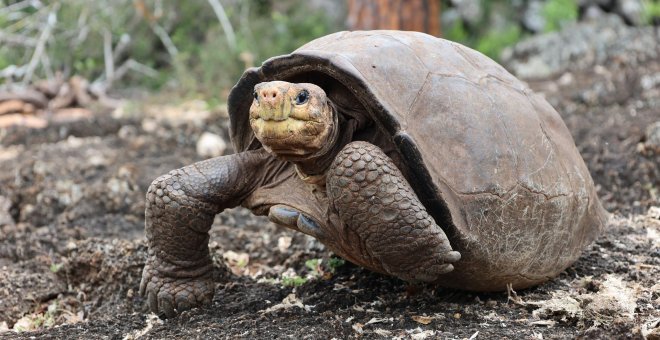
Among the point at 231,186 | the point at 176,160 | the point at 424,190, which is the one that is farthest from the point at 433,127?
the point at 176,160

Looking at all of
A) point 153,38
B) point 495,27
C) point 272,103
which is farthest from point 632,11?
point 272,103

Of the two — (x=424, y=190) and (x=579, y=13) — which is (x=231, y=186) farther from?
(x=579, y=13)

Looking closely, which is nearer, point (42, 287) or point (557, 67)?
point (42, 287)

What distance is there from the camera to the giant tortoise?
7.70 feet

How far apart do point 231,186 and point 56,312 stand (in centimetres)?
117

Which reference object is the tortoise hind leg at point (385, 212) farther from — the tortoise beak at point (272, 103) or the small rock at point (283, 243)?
the small rock at point (283, 243)

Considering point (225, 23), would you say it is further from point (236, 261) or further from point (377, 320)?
point (377, 320)

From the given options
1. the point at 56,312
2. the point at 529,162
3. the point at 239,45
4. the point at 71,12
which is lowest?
the point at 56,312

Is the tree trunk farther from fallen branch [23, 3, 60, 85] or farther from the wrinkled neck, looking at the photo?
the wrinkled neck

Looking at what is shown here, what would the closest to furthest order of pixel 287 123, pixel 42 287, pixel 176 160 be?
pixel 287 123
pixel 42 287
pixel 176 160

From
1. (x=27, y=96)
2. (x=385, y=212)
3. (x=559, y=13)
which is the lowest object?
(x=385, y=212)

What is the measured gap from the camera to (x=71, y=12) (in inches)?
381

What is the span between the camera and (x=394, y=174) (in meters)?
2.35

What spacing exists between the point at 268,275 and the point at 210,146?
3.05 meters
